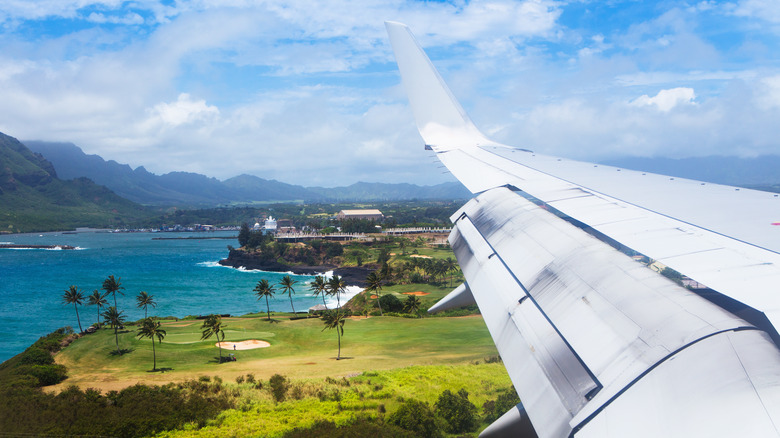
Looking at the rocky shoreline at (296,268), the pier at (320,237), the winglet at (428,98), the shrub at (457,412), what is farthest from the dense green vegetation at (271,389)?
the pier at (320,237)

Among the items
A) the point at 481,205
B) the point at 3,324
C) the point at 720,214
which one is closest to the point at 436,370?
the point at 481,205

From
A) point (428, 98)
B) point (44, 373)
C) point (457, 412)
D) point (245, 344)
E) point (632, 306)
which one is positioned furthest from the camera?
point (245, 344)

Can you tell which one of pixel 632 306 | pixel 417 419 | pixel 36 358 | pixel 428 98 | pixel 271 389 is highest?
pixel 428 98

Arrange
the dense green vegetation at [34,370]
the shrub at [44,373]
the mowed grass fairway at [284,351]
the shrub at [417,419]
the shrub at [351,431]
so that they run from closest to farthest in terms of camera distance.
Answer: the shrub at [351,431] < the shrub at [417,419] < the dense green vegetation at [34,370] < the shrub at [44,373] < the mowed grass fairway at [284,351]

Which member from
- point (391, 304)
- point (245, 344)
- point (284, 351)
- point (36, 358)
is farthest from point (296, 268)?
point (36, 358)

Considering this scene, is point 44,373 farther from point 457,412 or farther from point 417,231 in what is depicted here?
point 417,231

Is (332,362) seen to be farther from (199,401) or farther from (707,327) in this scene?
(707,327)

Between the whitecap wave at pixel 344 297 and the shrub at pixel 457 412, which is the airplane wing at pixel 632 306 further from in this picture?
the whitecap wave at pixel 344 297
